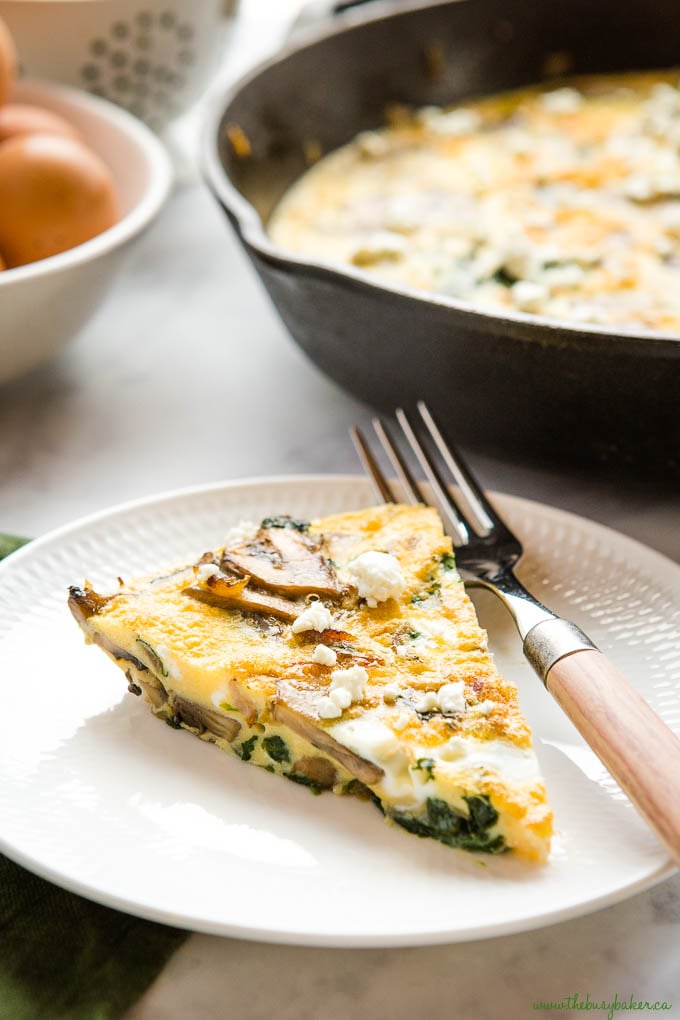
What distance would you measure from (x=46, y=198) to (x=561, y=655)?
1292 millimetres

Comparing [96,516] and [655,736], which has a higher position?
[96,516]

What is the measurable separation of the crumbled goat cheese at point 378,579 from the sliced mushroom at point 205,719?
22cm

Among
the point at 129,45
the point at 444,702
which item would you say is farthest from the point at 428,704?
the point at 129,45

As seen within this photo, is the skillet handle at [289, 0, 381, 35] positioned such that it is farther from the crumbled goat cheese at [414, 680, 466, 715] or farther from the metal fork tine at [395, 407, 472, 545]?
the crumbled goat cheese at [414, 680, 466, 715]

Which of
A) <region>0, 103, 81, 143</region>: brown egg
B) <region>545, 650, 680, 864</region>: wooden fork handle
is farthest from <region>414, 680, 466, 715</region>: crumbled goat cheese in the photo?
<region>0, 103, 81, 143</region>: brown egg

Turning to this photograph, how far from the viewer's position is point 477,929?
3.34 feet

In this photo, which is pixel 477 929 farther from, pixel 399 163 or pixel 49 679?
pixel 399 163

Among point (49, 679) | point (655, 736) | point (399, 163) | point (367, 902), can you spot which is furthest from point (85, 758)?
point (399, 163)

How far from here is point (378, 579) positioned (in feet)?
4.52

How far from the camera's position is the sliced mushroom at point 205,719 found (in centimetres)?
130

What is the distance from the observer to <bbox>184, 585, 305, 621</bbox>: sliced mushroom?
4.47 ft

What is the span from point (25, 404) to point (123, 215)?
485 millimetres

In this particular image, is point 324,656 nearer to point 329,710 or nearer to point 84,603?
point 329,710

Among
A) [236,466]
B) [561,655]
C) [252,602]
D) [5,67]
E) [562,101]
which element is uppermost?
[5,67]
